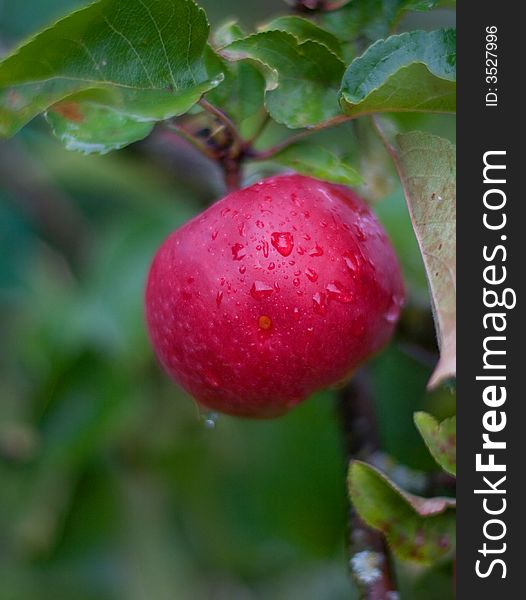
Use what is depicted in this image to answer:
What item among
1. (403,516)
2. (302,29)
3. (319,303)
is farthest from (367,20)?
(403,516)

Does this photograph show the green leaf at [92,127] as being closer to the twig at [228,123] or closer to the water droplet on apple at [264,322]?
the twig at [228,123]

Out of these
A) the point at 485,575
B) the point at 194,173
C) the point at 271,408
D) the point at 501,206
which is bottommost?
the point at 485,575

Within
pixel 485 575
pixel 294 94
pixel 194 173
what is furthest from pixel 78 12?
pixel 194 173

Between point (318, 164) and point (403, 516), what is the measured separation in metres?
0.31

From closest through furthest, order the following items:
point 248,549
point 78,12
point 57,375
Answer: point 78,12 → point 57,375 → point 248,549

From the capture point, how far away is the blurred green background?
4.63ft

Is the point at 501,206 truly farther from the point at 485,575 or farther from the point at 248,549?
the point at 248,549

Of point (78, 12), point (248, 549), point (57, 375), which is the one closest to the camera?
point (78, 12)

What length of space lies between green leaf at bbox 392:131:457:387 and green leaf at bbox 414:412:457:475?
126 mm

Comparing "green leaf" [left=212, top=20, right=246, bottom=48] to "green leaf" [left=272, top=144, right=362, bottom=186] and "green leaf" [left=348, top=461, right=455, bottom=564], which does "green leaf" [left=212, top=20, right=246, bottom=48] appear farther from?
"green leaf" [left=348, top=461, right=455, bottom=564]

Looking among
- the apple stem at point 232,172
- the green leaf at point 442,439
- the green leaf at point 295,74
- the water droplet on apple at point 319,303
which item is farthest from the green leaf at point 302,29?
→ the green leaf at point 442,439

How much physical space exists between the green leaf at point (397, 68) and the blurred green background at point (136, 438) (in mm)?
401

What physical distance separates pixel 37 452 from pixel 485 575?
2.82 feet

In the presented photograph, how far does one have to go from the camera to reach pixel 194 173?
4.79ft
